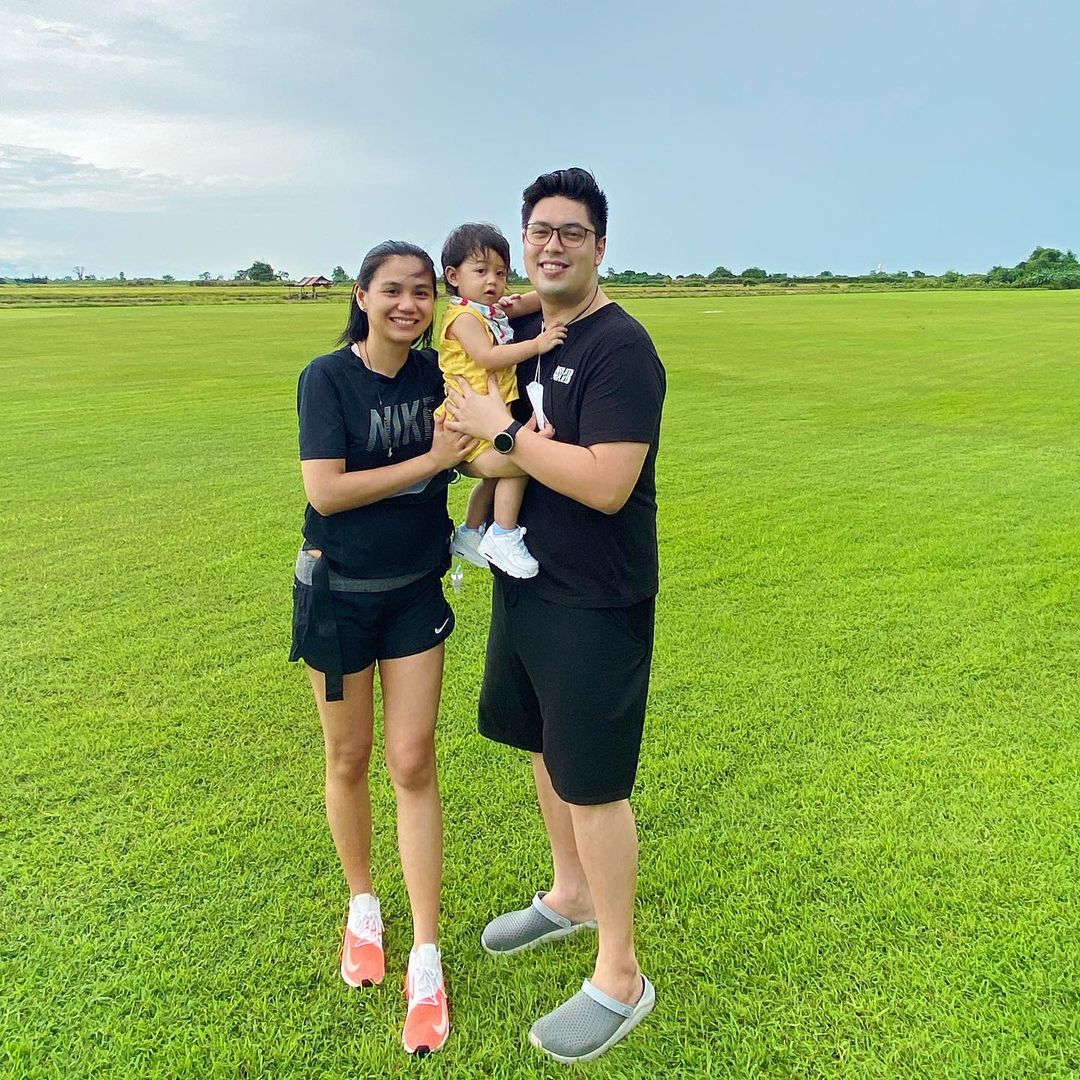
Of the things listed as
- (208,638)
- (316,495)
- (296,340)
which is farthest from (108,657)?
(296,340)

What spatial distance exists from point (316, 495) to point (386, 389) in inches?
14.0

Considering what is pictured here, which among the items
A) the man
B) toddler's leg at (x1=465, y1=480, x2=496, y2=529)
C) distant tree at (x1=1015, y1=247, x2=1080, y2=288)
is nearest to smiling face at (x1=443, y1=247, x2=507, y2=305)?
the man

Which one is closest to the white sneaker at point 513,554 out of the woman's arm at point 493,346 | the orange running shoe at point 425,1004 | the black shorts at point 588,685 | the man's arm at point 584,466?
the black shorts at point 588,685

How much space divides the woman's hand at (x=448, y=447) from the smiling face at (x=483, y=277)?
Answer: 445mm

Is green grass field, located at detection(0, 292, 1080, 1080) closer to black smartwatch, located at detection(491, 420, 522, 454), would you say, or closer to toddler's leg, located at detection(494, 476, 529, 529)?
toddler's leg, located at detection(494, 476, 529, 529)

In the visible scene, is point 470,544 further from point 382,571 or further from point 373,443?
point 373,443

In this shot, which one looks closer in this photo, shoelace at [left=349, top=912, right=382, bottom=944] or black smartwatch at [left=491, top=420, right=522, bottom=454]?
black smartwatch at [left=491, top=420, right=522, bottom=454]

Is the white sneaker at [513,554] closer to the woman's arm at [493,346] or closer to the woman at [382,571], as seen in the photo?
the woman at [382,571]

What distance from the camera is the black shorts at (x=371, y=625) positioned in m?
2.31

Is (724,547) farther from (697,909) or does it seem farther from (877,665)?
(697,909)

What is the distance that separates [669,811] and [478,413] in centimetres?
190

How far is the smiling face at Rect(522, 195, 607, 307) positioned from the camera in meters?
2.00

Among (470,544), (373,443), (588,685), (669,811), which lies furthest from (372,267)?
(669,811)

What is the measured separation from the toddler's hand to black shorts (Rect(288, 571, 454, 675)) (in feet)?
2.51
